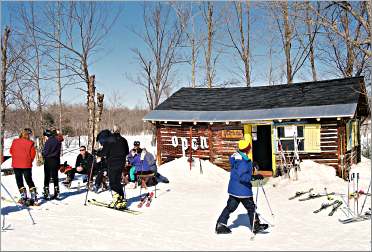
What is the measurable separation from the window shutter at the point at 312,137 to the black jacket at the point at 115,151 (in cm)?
809

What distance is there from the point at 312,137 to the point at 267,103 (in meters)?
2.63

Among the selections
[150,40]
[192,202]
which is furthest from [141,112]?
[192,202]

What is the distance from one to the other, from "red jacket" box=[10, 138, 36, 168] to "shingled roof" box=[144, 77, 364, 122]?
8183 mm

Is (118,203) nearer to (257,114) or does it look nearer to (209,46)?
(257,114)

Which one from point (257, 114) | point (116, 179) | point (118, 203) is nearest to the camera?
point (118, 203)

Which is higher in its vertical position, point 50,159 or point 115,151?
point 115,151

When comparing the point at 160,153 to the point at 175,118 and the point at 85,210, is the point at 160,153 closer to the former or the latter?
the point at 175,118

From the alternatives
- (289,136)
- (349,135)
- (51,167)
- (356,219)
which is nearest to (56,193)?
(51,167)

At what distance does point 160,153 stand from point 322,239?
11.0 meters

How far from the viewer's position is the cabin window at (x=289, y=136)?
45.8 feet

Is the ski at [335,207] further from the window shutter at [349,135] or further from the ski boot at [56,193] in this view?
the ski boot at [56,193]

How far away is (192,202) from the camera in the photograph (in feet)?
32.2

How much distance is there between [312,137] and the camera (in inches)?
540

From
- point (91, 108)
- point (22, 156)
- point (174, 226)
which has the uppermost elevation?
point (91, 108)
